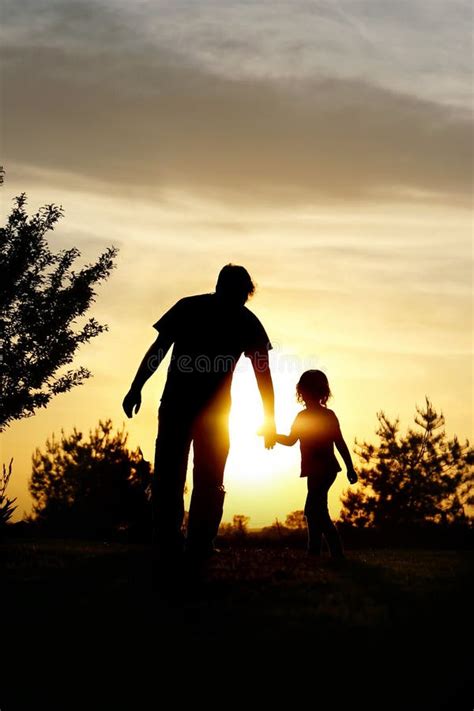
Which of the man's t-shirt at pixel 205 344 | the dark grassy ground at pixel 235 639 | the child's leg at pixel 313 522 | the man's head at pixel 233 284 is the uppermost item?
the man's head at pixel 233 284

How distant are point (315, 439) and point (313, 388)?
715 mm

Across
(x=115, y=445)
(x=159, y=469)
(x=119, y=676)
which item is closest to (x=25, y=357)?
(x=159, y=469)

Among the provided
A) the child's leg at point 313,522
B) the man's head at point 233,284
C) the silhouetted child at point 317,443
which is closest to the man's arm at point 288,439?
the silhouetted child at point 317,443

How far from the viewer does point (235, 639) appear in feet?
20.9

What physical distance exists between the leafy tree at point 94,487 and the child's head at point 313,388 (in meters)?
8.25

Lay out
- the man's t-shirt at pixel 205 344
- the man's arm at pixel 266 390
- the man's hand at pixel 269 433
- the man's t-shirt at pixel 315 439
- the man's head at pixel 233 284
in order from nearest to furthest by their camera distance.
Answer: the man's t-shirt at pixel 205 344, the man's head at pixel 233 284, the man's arm at pixel 266 390, the man's hand at pixel 269 433, the man's t-shirt at pixel 315 439

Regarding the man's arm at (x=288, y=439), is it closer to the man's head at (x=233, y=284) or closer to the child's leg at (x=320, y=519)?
the child's leg at (x=320, y=519)

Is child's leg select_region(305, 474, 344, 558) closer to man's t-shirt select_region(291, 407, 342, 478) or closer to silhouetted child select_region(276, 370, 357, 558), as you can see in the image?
silhouetted child select_region(276, 370, 357, 558)

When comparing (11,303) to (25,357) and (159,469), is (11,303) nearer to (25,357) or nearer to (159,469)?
(25,357)

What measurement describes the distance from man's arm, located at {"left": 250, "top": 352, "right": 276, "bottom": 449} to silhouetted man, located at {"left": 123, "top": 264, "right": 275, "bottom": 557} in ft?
0.16

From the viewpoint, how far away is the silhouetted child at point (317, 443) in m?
12.2

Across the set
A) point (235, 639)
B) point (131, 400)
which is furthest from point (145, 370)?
point (235, 639)

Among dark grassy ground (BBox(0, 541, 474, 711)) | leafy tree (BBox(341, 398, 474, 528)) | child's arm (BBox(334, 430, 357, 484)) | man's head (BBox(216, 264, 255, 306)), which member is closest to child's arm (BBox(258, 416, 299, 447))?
child's arm (BBox(334, 430, 357, 484))

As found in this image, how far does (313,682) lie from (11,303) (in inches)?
1131
